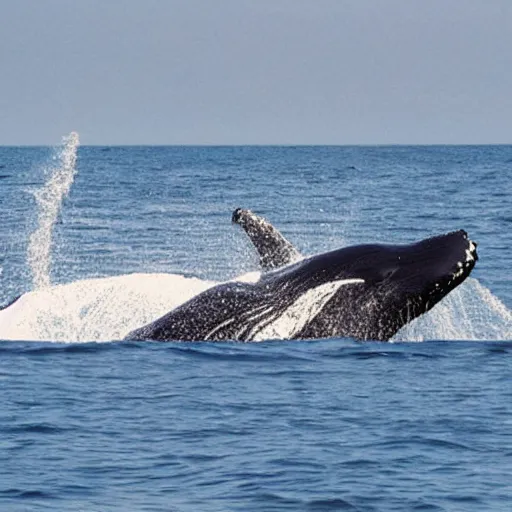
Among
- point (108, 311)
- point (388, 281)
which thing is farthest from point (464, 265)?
point (108, 311)

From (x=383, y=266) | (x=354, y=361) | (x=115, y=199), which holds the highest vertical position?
(x=115, y=199)

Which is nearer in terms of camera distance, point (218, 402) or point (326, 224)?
point (218, 402)

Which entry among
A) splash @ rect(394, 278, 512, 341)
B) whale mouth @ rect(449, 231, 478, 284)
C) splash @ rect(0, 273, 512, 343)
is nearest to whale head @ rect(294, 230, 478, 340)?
whale mouth @ rect(449, 231, 478, 284)

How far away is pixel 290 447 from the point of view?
1155 cm

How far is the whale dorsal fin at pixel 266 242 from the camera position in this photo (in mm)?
15586

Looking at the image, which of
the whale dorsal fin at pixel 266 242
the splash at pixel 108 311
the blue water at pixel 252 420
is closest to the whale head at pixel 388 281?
the blue water at pixel 252 420

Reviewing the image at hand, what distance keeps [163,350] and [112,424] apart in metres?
2.79

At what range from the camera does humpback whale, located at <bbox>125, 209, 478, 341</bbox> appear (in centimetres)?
1482

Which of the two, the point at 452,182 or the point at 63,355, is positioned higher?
the point at 452,182

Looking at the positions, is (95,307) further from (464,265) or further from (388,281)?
(464,265)

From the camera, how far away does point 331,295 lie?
1497 cm

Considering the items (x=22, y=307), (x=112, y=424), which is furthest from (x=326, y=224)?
(x=112, y=424)

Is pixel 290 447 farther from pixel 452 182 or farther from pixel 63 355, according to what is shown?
pixel 452 182

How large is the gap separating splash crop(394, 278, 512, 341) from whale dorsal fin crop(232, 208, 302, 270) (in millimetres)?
1508
